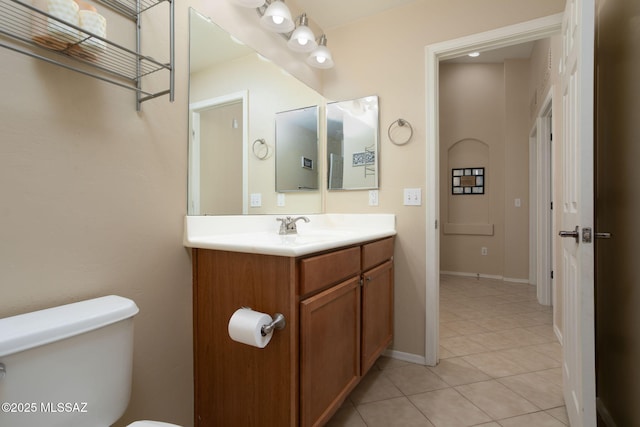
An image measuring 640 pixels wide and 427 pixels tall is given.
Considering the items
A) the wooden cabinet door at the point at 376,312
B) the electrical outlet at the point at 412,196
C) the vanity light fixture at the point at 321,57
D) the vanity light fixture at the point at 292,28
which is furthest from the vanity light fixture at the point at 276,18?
the wooden cabinet door at the point at 376,312

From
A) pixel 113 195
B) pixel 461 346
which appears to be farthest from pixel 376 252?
pixel 113 195

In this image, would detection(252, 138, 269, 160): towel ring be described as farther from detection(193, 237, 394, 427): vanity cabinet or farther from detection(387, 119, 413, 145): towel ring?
detection(387, 119, 413, 145): towel ring

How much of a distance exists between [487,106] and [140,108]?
15.1ft

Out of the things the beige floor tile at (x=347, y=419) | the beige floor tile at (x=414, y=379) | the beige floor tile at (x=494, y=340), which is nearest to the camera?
the beige floor tile at (x=347, y=419)

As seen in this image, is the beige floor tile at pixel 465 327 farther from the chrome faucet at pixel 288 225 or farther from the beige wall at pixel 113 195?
the beige wall at pixel 113 195

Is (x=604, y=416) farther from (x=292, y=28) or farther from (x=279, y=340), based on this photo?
(x=292, y=28)

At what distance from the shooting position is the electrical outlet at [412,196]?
79.2 inches

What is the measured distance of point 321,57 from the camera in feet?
6.98

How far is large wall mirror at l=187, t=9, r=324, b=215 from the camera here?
1410 millimetres

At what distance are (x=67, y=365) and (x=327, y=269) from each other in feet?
2.71

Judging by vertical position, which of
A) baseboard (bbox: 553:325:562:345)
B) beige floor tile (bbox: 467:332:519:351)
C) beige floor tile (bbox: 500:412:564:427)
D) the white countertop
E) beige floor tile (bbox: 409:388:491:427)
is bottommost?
beige floor tile (bbox: 409:388:491:427)

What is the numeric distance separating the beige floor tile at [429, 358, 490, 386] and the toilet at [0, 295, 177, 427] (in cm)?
160

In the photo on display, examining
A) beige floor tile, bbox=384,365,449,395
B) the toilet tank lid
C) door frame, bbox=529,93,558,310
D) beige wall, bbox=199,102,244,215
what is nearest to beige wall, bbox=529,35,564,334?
door frame, bbox=529,93,558,310

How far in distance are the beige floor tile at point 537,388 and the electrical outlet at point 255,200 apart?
173cm
